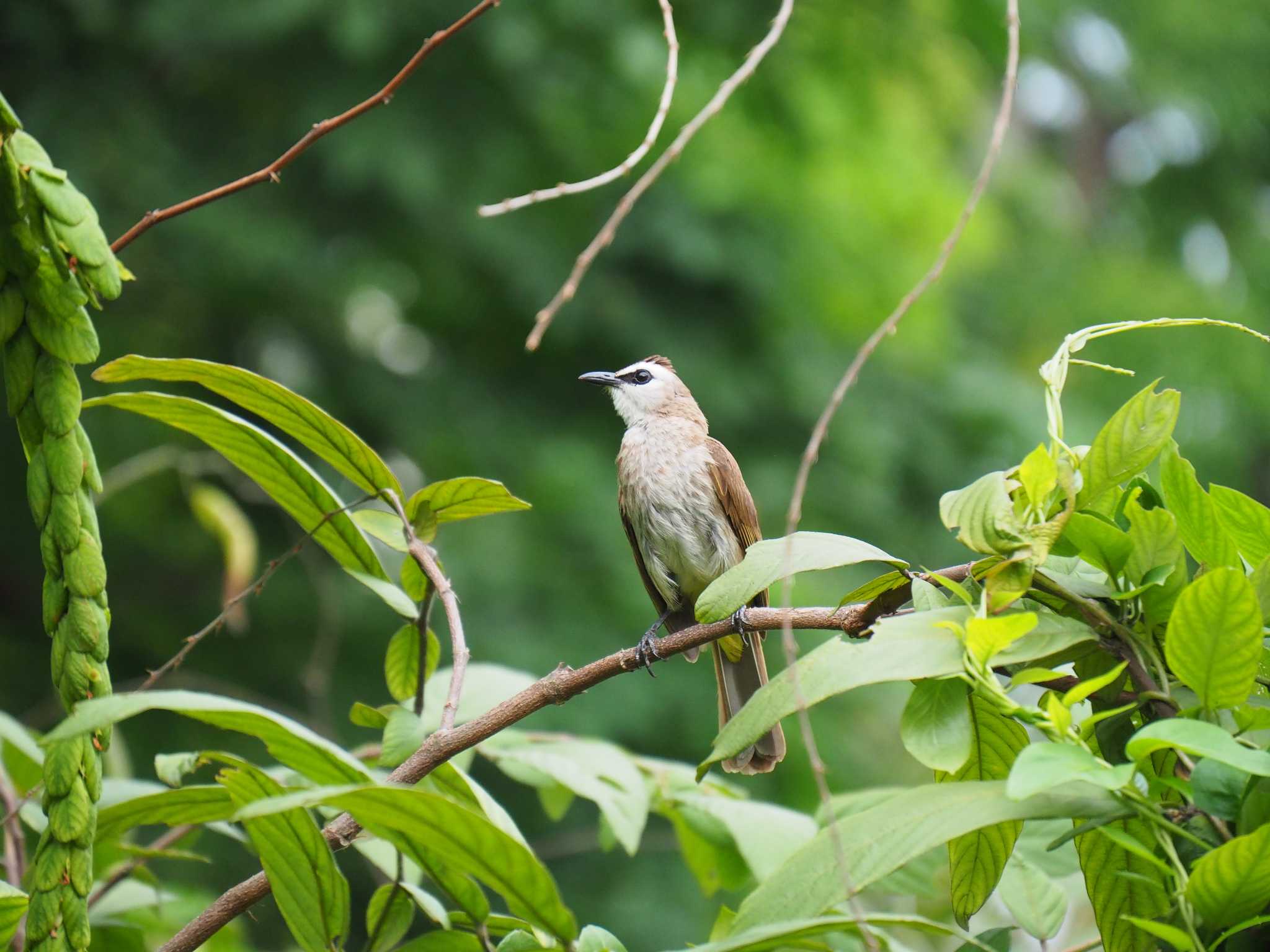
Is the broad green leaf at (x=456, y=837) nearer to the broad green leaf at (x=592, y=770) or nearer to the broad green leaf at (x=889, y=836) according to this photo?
the broad green leaf at (x=889, y=836)

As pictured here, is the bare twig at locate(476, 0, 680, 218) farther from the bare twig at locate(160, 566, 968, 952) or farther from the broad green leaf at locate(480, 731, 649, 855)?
the broad green leaf at locate(480, 731, 649, 855)

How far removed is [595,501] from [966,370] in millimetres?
2571

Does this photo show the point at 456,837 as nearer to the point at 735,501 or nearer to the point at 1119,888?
the point at 1119,888

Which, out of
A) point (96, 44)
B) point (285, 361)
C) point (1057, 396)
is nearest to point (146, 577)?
point (285, 361)

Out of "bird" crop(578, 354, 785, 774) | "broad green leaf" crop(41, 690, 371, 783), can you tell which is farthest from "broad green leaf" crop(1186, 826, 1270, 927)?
"bird" crop(578, 354, 785, 774)

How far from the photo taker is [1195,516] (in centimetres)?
99

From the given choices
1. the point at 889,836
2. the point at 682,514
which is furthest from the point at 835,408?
the point at 682,514

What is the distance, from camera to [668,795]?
1729 mm

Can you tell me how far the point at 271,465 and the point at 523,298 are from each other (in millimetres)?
4729

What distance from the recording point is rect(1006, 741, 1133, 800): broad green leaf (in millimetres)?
718

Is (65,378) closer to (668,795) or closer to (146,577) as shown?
(668,795)

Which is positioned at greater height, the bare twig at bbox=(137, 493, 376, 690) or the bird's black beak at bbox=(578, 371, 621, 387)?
the bare twig at bbox=(137, 493, 376, 690)

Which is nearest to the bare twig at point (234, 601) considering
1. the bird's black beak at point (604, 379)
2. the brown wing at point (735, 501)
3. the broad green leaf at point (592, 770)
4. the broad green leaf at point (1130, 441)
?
the broad green leaf at point (592, 770)

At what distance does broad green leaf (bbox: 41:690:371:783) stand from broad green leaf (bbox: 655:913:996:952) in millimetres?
273
